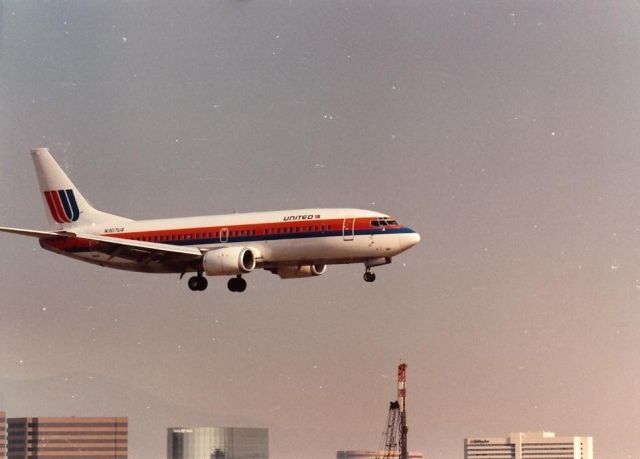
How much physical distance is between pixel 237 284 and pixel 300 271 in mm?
5819

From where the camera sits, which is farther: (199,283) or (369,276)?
(199,283)

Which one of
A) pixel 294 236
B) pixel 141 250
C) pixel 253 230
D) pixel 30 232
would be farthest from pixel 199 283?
pixel 30 232

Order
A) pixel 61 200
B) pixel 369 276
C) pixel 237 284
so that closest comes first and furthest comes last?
pixel 369 276 < pixel 237 284 < pixel 61 200

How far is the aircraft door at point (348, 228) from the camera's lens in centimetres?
10525

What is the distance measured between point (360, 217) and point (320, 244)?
3.92 metres

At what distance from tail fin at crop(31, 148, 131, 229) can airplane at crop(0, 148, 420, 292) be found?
0.24m

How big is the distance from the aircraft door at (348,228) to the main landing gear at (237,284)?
13945 mm

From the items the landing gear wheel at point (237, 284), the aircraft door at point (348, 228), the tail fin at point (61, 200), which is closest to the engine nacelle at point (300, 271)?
the landing gear wheel at point (237, 284)

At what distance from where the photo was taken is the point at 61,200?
131125mm

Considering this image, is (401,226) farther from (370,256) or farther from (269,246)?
(269,246)

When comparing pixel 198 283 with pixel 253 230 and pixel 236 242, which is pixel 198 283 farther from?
pixel 253 230

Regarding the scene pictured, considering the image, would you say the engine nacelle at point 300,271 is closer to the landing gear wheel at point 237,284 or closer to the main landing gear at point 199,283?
the landing gear wheel at point 237,284

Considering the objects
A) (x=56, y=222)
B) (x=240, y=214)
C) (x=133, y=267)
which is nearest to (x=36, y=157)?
(x=56, y=222)

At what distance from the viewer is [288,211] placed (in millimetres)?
109688
